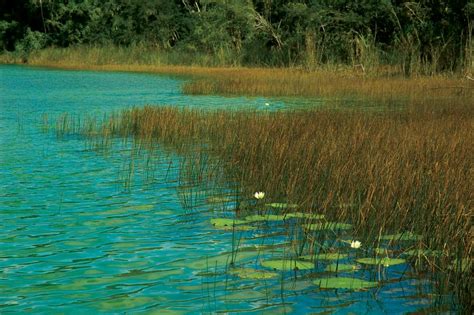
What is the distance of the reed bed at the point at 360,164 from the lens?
5.80m

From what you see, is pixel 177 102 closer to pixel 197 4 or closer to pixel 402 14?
pixel 402 14

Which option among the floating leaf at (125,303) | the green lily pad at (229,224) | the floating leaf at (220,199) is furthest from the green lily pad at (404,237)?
the floating leaf at (220,199)

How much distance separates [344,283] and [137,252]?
1826 millimetres

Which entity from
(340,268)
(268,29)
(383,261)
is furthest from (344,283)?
(268,29)

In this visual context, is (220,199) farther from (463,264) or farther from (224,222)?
(463,264)

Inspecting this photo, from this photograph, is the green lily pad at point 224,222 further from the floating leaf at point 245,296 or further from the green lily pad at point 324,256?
the floating leaf at point 245,296

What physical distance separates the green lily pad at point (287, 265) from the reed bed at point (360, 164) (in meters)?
0.62

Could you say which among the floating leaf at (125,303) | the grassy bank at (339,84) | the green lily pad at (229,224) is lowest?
the grassy bank at (339,84)

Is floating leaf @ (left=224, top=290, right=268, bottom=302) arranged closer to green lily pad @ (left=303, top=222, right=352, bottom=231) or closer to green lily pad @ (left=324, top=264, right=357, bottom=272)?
green lily pad @ (left=324, top=264, right=357, bottom=272)

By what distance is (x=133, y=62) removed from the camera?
4262cm

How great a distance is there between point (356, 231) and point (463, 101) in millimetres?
11035

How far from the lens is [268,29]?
3728cm

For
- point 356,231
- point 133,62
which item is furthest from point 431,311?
point 133,62

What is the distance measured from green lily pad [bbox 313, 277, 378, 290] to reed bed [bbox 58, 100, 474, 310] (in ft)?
1.47
